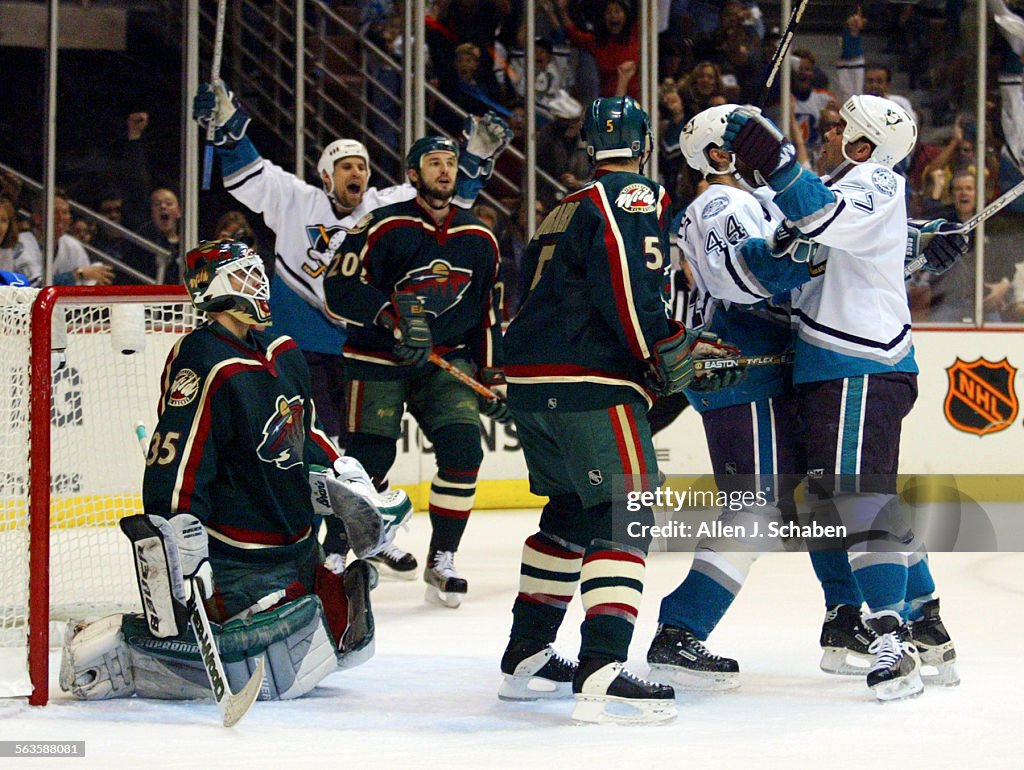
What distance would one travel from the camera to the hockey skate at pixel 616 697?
10.5 ft

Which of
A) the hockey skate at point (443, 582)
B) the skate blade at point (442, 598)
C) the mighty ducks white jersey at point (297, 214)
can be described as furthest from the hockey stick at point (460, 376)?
the mighty ducks white jersey at point (297, 214)

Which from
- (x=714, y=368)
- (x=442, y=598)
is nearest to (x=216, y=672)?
(x=714, y=368)

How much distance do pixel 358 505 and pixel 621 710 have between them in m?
0.69

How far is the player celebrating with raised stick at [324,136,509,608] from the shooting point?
490 cm

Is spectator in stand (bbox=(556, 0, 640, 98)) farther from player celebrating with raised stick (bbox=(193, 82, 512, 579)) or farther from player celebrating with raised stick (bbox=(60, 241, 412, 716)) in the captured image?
player celebrating with raised stick (bbox=(60, 241, 412, 716))

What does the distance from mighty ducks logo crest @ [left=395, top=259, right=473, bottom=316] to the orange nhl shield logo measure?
3075mm

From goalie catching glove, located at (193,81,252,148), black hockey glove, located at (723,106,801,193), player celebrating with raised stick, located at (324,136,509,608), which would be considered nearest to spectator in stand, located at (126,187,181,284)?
goalie catching glove, located at (193,81,252,148)

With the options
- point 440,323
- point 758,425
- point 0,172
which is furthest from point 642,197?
point 0,172

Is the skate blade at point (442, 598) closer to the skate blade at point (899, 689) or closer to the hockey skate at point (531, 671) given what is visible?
the hockey skate at point (531, 671)

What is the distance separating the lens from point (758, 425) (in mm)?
3732

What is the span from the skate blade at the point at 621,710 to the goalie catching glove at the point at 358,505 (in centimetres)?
56

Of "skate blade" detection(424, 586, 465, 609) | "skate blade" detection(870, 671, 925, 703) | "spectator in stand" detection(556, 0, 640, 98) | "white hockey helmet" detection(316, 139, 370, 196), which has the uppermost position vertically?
"spectator in stand" detection(556, 0, 640, 98)

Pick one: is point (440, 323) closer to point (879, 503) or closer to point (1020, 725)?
point (879, 503)

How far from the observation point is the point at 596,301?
10.8 feet
